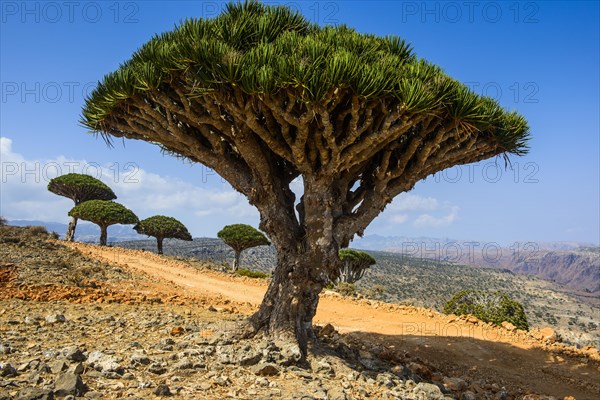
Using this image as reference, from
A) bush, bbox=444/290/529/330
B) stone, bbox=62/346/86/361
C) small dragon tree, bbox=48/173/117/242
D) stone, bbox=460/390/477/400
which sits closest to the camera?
stone, bbox=62/346/86/361

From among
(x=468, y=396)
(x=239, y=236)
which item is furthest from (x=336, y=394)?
(x=239, y=236)

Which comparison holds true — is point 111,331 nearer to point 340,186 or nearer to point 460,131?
point 340,186

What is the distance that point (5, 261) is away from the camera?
43.9 feet

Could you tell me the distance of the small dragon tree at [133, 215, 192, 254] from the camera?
3192 centimetres

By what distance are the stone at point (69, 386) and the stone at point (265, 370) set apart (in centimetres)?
205

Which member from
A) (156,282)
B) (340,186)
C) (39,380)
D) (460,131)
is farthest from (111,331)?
(156,282)

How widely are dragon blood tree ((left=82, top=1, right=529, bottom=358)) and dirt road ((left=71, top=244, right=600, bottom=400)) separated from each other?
3.60m

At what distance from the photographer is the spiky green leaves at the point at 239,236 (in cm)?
2966

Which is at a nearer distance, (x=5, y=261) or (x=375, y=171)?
(x=375, y=171)

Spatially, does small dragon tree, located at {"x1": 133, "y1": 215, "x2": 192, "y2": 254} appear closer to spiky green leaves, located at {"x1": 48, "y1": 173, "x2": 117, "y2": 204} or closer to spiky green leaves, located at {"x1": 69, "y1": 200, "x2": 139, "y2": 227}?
spiky green leaves, located at {"x1": 69, "y1": 200, "x2": 139, "y2": 227}

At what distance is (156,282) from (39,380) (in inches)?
451

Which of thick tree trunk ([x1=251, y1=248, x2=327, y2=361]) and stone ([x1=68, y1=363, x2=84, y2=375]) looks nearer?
stone ([x1=68, y1=363, x2=84, y2=375])

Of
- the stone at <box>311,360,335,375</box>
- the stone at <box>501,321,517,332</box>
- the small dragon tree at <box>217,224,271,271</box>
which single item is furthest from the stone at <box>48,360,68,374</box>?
the small dragon tree at <box>217,224,271,271</box>

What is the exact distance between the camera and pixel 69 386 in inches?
165
